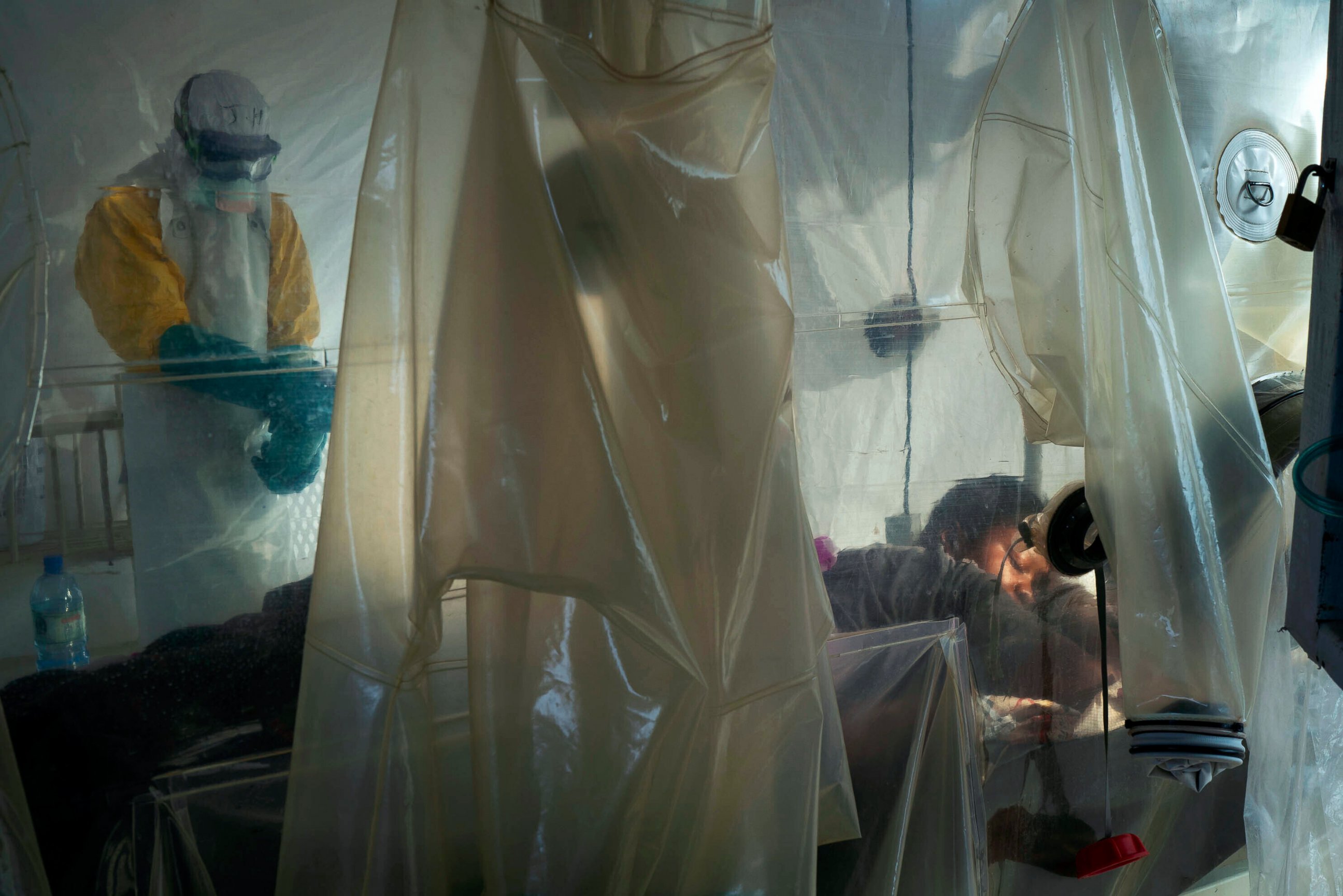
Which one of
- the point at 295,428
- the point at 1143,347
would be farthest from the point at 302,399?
the point at 1143,347

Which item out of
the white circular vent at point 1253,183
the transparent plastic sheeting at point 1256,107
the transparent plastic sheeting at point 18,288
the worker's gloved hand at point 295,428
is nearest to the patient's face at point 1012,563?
the transparent plastic sheeting at point 1256,107

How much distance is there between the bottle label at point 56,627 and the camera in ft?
2.39

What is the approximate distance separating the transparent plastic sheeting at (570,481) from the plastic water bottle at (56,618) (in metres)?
0.24

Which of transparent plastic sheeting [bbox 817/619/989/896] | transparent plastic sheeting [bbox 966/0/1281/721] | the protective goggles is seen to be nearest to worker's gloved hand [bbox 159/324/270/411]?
the protective goggles

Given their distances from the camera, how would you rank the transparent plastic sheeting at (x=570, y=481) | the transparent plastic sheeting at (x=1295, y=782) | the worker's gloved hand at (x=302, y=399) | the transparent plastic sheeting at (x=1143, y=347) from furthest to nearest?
1. the transparent plastic sheeting at (x=1295, y=782)
2. the transparent plastic sheeting at (x=1143, y=347)
3. the worker's gloved hand at (x=302, y=399)
4. the transparent plastic sheeting at (x=570, y=481)

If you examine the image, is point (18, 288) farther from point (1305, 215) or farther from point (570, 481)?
point (1305, 215)

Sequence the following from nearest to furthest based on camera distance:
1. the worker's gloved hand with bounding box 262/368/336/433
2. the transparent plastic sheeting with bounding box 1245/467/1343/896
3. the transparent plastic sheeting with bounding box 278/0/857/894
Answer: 1. the transparent plastic sheeting with bounding box 278/0/857/894
2. the worker's gloved hand with bounding box 262/368/336/433
3. the transparent plastic sheeting with bounding box 1245/467/1343/896

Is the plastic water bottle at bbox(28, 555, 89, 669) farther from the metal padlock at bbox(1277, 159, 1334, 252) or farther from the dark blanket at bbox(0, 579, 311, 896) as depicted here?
the metal padlock at bbox(1277, 159, 1334, 252)

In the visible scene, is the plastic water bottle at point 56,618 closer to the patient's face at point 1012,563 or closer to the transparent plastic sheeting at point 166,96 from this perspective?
the transparent plastic sheeting at point 166,96

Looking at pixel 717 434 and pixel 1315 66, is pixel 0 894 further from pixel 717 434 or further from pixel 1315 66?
pixel 1315 66

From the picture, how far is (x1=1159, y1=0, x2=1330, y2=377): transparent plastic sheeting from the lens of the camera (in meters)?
1.16

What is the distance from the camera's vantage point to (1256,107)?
121 centimetres

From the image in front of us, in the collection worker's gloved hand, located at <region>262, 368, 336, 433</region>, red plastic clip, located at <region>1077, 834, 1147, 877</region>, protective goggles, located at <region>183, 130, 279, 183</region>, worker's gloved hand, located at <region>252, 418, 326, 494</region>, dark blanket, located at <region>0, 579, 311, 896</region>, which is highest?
protective goggles, located at <region>183, 130, 279, 183</region>

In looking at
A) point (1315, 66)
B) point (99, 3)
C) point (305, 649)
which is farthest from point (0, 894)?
point (1315, 66)
